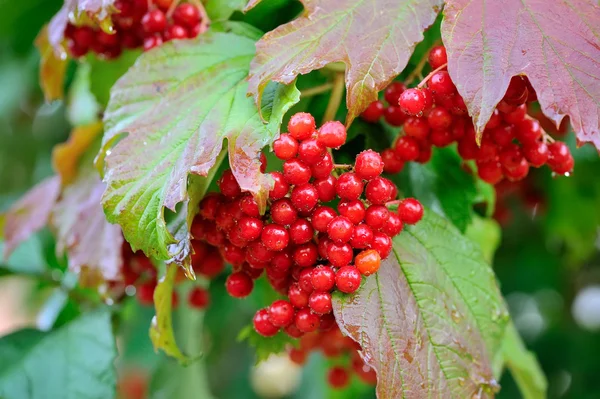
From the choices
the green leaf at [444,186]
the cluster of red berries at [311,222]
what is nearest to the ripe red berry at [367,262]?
the cluster of red berries at [311,222]

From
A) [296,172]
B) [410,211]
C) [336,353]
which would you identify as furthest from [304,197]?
[336,353]

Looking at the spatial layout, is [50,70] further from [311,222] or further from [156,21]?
[311,222]

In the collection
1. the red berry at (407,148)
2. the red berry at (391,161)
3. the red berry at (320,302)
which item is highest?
the red berry at (407,148)

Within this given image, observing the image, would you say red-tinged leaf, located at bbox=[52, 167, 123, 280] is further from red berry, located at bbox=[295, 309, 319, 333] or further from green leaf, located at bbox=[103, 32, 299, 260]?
red berry, located at bbox=[295, 309, 319, 333]

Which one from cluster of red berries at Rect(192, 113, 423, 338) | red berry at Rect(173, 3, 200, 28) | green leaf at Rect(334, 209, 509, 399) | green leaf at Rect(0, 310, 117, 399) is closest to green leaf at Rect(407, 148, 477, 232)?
green leaf at Rect(334, 209, 509, 399)

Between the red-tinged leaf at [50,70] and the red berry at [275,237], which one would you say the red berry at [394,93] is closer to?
the red berry at [275,237]
